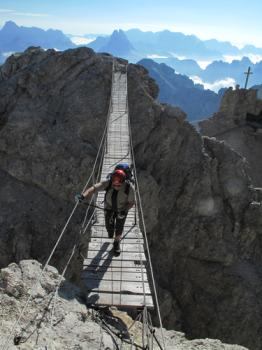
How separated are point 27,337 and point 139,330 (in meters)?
3.11

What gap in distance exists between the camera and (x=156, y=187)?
21484mm

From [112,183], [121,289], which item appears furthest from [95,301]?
[112,183]

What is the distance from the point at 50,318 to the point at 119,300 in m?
1.72

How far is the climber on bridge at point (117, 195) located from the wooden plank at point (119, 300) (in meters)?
1.75

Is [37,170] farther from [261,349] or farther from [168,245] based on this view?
[261,349]

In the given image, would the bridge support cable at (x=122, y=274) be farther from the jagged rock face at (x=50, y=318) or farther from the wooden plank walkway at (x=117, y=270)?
the jagged rock face at (x=50, y=318)

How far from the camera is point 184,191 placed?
901 inches

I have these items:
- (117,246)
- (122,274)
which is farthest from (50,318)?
(117,246)

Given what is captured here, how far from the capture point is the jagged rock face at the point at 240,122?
133 ft

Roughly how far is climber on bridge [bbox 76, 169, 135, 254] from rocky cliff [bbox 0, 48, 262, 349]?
393 inches

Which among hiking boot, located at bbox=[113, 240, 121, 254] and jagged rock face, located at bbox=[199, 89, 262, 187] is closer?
hiking boot, located at bbox=[113, 240, 121, 254]

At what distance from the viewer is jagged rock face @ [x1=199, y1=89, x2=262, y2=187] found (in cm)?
4047

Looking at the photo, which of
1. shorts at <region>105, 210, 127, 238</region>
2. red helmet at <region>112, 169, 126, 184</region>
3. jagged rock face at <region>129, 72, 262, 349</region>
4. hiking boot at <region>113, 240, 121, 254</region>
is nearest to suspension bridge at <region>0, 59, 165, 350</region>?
hiking boot at <region>113, 240, 121, 254</region>

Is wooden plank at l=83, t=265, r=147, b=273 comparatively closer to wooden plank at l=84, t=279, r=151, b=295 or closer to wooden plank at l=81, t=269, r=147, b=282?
wooden plank at l=81, t=269, r=147, b=282
